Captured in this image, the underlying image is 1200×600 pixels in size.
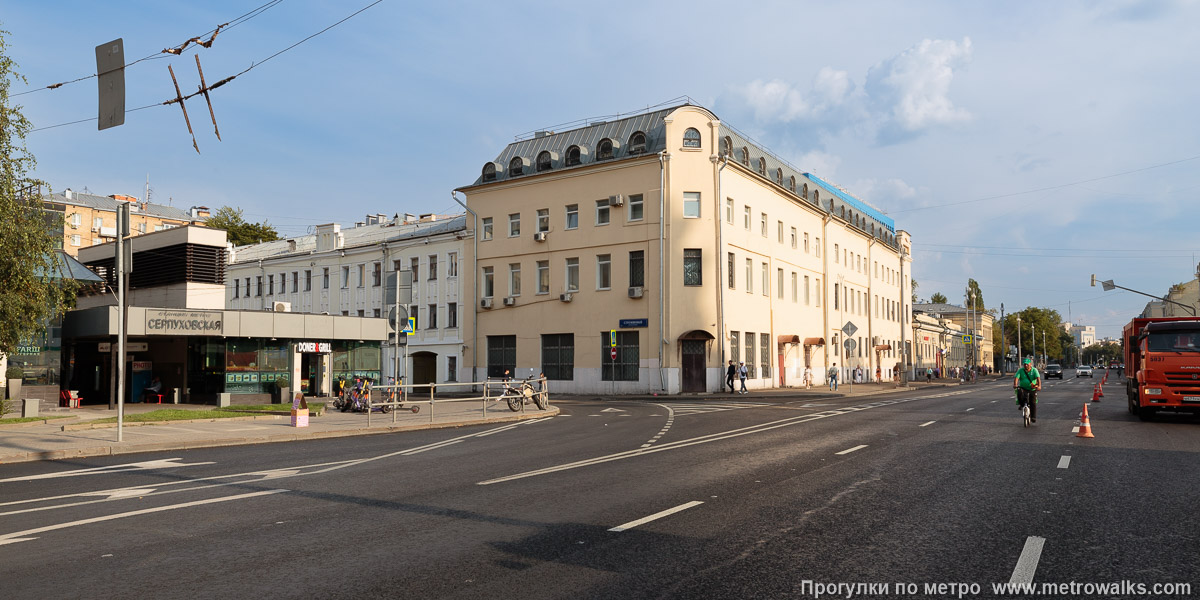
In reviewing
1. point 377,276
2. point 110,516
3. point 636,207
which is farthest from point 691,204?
point 110,516

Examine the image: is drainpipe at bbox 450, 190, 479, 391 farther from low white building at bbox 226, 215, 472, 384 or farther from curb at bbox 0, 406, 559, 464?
curb at bbox 0, 406, 559, 464

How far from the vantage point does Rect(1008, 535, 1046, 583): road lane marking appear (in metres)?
5.68

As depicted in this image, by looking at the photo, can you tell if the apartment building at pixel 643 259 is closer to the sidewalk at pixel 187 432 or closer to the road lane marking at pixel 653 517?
the sidewalk at pixel 187 432

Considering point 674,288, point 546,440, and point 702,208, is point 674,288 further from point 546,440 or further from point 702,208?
point 546,440

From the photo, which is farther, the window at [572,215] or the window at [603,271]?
the window at [572,215]

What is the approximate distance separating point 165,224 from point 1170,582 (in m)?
112

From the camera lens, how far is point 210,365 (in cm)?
3262

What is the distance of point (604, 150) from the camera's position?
46406 millimetres

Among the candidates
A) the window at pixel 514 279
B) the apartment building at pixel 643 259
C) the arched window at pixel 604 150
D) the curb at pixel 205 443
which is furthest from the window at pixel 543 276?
the curb at pixel 205 443

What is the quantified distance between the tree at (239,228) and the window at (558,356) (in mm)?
43431

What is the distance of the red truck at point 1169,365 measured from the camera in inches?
782

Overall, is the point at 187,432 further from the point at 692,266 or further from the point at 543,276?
the point at 543,276

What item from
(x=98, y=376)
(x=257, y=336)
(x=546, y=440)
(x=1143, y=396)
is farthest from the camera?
(x=98, y=376)

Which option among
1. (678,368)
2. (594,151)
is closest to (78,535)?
(678,368)
